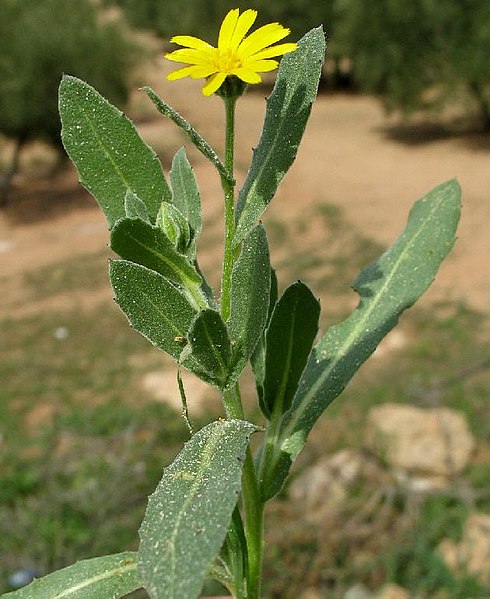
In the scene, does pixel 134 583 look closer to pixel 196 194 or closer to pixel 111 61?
pixel 196 194

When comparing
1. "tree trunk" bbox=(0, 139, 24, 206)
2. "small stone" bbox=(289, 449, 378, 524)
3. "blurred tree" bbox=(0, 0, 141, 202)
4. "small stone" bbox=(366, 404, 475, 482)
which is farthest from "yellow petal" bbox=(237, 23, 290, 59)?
"tree trunk" bbox=(0, 139, 24, 206)

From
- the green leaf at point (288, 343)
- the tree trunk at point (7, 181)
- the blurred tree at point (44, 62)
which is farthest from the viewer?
the tree trunk at point (7, 181)

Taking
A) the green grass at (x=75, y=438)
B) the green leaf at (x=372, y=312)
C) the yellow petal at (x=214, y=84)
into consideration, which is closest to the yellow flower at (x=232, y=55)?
the yellow petal at (x=214, y=84)

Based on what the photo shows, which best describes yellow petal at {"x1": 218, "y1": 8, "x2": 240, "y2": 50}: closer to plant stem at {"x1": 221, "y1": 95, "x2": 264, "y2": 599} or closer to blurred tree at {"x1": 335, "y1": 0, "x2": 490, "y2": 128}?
plant stem at {"x1": 221, "y1": 95, "x2": 264, "y2": 599}

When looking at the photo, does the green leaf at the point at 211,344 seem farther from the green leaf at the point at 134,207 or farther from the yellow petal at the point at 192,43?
the yellow petal at the point at 192,43

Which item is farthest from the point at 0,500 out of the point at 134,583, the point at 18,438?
the point at 134,583
